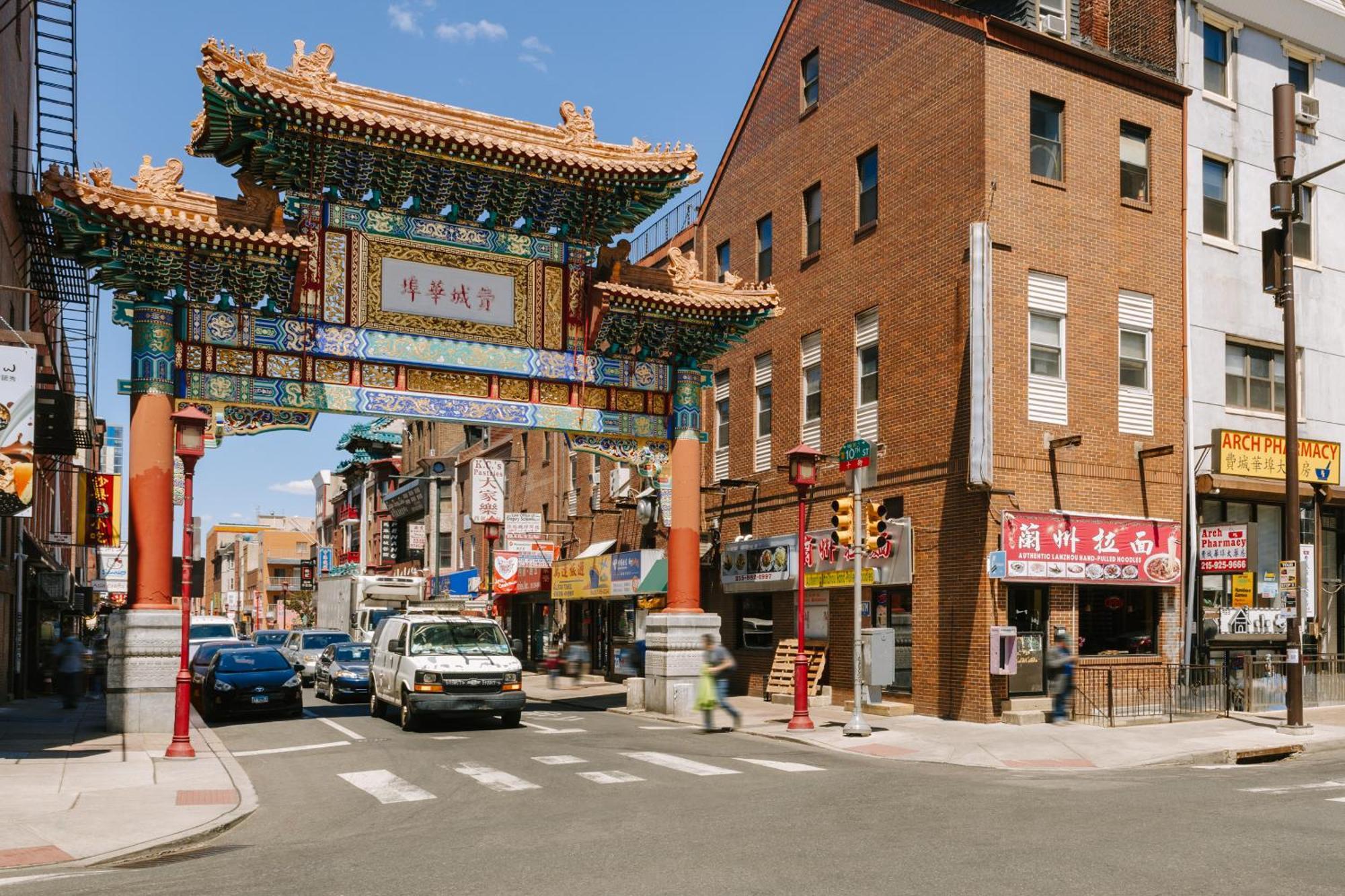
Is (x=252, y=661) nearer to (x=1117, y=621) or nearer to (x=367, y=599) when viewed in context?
(x=367, y=599)

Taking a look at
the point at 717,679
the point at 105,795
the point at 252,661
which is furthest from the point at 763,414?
the point at 105,795

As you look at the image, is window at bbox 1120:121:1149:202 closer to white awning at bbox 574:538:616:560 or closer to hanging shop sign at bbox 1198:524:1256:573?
hanging shop sign at bbox 1198:524:1256:573

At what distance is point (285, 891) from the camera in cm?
912

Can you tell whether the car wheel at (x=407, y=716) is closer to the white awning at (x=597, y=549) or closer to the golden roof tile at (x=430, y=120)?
the golden roof tile at (x=430, y=120)

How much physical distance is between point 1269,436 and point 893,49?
1149cm

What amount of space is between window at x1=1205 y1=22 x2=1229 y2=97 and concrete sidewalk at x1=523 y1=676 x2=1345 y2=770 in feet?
44.0

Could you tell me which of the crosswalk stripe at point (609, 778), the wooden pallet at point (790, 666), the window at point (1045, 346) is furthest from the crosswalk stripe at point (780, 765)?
the window at point (1045, 346)

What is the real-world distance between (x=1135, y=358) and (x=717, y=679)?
10958 mm

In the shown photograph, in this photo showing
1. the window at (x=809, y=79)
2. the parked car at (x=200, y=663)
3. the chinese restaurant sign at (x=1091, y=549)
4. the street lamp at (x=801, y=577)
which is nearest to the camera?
the street lamp at (x=801, y=577)

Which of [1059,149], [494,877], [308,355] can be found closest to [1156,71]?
[1059,149]

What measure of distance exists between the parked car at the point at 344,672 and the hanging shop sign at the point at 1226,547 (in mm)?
19033

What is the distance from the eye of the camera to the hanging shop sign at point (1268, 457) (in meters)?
25.0

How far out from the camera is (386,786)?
49.1 feet

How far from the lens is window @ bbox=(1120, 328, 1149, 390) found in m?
25.0
